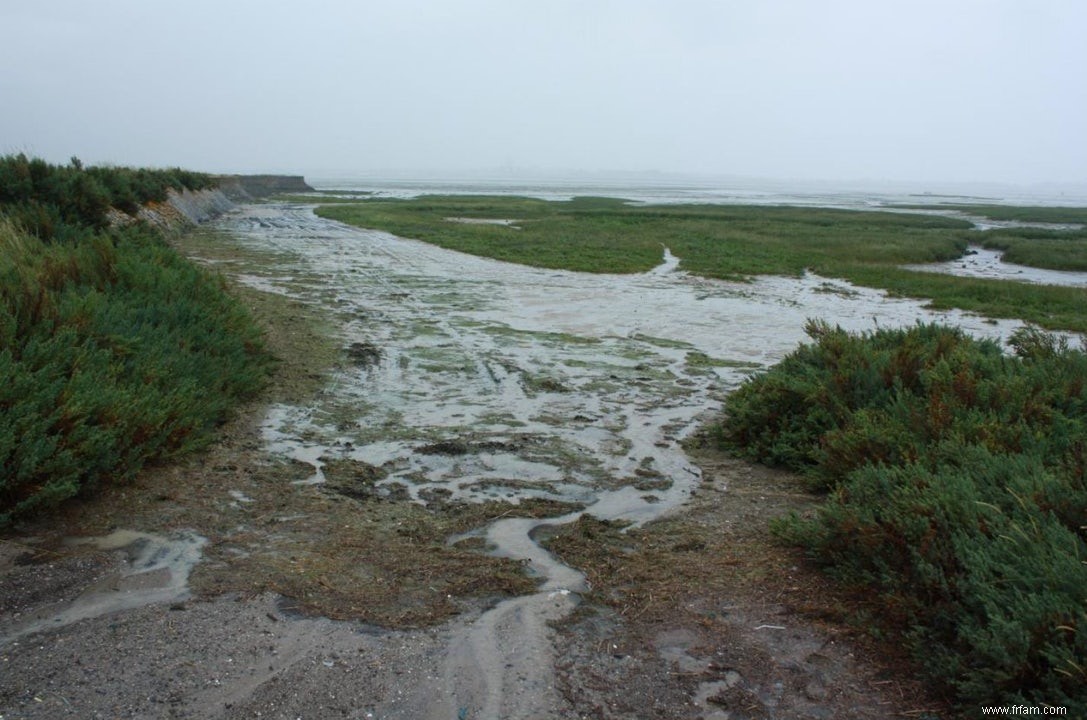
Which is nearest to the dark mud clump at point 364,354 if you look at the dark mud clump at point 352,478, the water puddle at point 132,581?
the dark mud clump at point 352,478

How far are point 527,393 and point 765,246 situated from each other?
23.4 meters

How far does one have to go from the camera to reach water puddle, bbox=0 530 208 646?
3.92 m

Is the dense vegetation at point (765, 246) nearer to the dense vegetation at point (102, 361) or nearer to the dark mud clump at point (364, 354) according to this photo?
the dark mud clump at point (364, 354)

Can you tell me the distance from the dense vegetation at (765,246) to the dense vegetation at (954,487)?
11.1m

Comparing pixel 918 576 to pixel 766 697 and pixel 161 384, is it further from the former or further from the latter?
pixel 161 384

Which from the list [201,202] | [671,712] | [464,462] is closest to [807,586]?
[671,712]

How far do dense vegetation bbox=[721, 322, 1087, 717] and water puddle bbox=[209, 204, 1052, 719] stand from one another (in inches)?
49.0

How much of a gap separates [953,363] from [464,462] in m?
4.18

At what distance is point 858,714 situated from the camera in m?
3.32

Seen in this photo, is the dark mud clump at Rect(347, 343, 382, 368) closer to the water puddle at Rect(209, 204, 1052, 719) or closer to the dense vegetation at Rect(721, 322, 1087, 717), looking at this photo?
the water puddle at Rect(209, 204, 1052, 719)

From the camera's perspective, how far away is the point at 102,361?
21.3ft

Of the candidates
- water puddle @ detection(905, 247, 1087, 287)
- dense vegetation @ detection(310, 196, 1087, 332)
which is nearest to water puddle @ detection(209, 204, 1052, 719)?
dense vegetation @ detection(310, 196, 1087, 332)

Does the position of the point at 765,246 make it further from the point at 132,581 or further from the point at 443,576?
the point at 132,581

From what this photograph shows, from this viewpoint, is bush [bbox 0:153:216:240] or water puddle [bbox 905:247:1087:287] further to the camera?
water puddle [bbox 905:247:1087:287]
